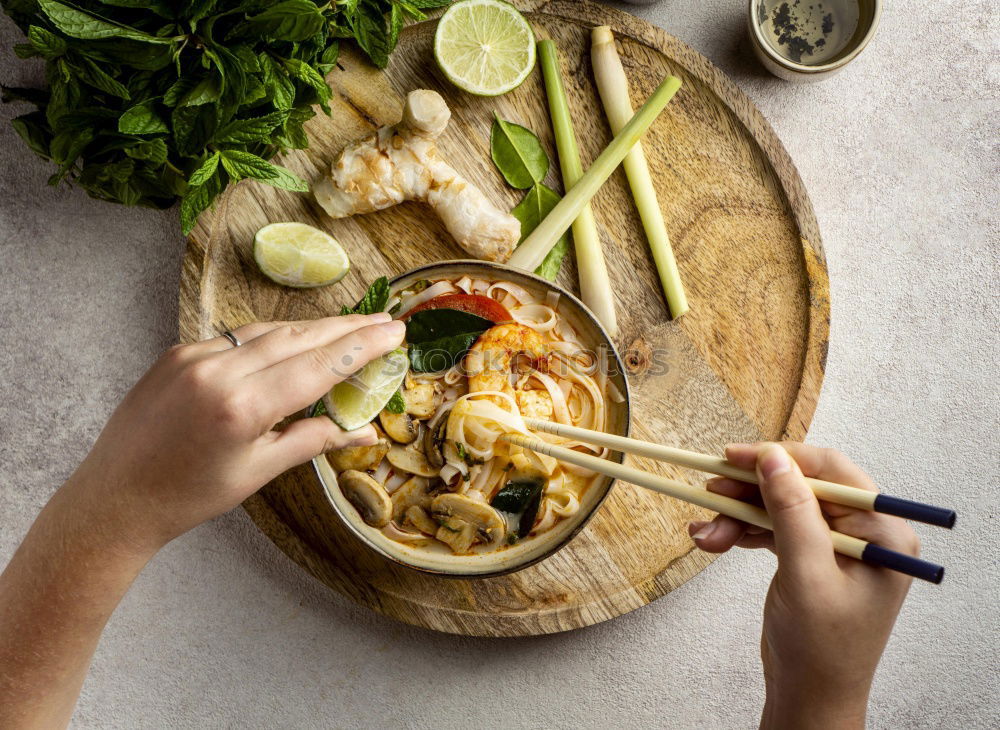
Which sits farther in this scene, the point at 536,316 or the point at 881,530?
the point at 536,316

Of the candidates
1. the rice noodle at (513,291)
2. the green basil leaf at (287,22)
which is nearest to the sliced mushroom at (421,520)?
the rice noodle at (513,291)

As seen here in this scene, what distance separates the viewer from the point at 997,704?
3.17 meters

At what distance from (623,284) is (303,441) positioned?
4.68 ft

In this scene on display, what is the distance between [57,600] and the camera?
201cm

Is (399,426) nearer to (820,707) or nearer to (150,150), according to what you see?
(150,150)

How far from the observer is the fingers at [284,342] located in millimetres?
1831

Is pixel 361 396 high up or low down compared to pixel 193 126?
down

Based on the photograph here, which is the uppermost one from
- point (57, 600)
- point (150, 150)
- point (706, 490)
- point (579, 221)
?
point (579, 221)

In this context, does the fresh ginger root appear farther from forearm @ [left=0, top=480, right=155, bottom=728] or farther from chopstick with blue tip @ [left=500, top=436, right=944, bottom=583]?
forearm @ [left=0, top=480, right=155, bottom=728]

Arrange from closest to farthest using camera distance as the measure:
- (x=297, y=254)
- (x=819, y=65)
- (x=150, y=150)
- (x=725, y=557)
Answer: (x=150, y=150) → (x=297, y=254) → (x=819, y=65) → (x=725, y=557)

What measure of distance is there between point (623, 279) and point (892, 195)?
4.27 feet

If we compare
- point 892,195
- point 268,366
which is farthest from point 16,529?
point 892,195

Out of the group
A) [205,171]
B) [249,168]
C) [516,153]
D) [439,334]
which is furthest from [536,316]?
[205,171]

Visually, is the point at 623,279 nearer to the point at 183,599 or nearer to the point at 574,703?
the point at 574,703
